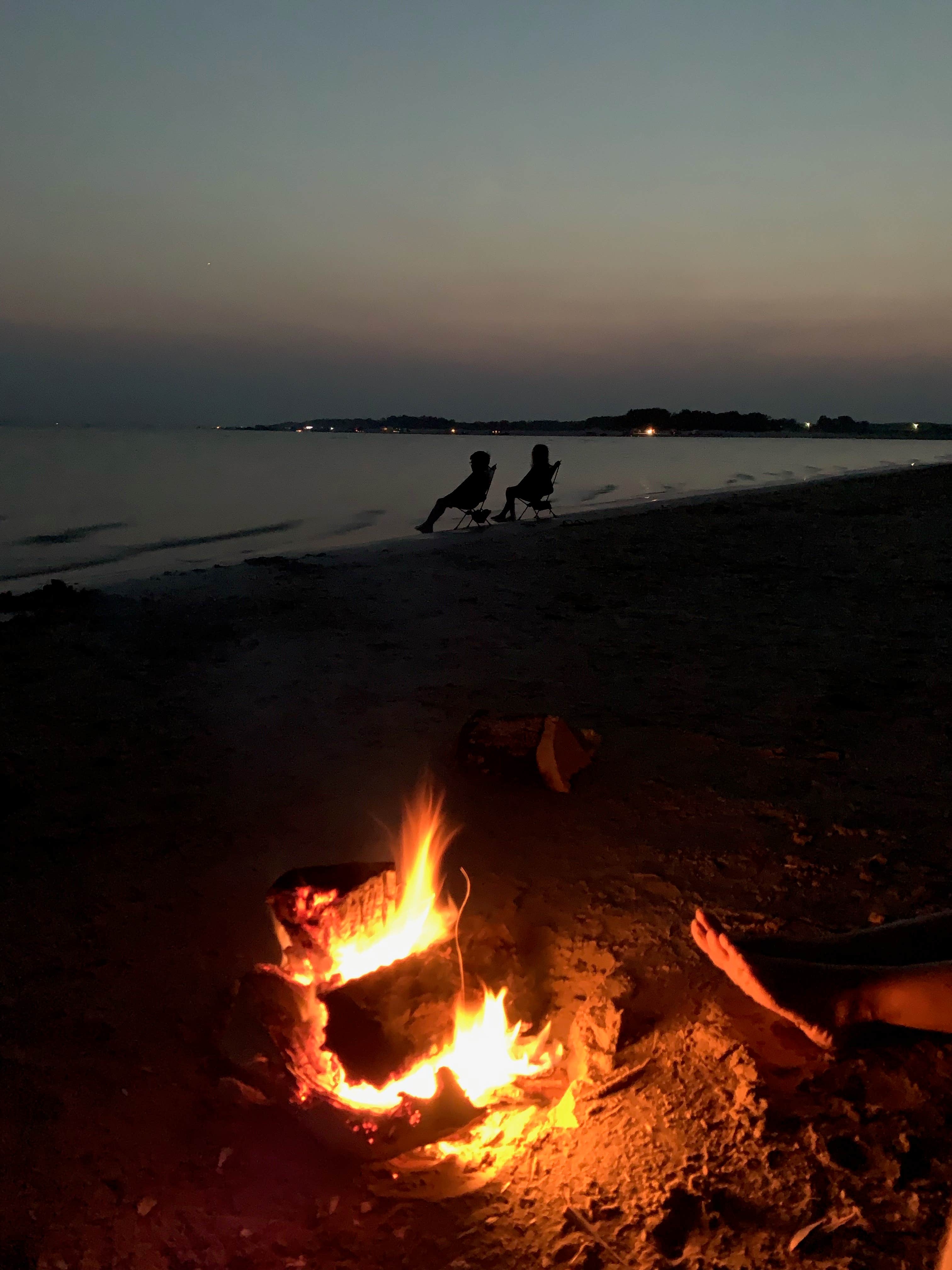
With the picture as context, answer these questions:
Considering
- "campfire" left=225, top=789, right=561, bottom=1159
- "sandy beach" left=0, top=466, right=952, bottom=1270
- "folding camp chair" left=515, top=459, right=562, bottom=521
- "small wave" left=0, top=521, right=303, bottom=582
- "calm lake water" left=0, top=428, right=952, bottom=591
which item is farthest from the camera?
"folding camp chair" left=515, top=459, right=562, bottom=521

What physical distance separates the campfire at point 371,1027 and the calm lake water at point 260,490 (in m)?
7.93

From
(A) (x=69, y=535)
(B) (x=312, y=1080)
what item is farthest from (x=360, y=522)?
(B) (x=312, y=1080)

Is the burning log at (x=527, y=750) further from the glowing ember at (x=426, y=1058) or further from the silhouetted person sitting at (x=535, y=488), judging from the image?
the silhouetted person sitting at (x=535, y=488)

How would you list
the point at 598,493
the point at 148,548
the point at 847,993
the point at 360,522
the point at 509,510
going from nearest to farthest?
the point at 847,993, the point at 148,548, the point at 509,510, the point at 360,522, the point at 598,493

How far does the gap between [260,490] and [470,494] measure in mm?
9325

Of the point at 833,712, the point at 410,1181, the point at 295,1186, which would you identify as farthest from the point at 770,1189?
the point at 833,712

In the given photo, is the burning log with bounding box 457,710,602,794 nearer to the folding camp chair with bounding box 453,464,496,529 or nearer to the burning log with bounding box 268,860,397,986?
the burning log with bounding box 268,860,397,986

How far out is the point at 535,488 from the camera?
13766 mm

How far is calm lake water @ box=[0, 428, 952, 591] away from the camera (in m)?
12.1

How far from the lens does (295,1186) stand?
2012 millimetres

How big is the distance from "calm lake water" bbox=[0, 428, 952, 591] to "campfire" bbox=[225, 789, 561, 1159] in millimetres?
7926

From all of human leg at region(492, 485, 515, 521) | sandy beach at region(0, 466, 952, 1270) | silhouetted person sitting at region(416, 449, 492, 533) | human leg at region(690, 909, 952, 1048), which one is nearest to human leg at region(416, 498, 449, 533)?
silhouetted person sitting at region(416, 449, 492, 533)

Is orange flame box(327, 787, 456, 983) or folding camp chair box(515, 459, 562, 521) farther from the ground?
folding camp chair box(515, 459, 562, 521)

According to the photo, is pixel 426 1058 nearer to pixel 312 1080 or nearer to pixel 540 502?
pixel 312 1080
